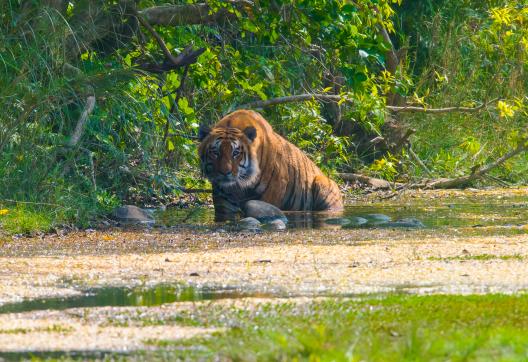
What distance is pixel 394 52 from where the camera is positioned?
846 inches

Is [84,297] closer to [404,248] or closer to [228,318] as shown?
[228,318]

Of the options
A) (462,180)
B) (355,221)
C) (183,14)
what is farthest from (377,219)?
(462,180)

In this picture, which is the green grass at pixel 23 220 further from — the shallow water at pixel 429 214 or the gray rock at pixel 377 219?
the gray rock at pixel 377 219

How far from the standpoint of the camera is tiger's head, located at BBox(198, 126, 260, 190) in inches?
620

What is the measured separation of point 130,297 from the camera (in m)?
7.64

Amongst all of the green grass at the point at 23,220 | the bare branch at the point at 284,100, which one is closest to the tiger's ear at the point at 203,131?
the bare branch at the point at 284,100

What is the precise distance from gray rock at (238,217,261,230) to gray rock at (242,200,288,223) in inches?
27.0

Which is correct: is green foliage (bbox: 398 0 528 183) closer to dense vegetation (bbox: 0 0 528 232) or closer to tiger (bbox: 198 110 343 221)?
dense vegetation (bbox: 0 0 528 232)

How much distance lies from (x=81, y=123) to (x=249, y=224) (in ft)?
7.73

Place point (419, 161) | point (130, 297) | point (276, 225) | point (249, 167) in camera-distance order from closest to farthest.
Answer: point (130, 297)
point (276, 225)
point (249, 167)
point (419, 161)

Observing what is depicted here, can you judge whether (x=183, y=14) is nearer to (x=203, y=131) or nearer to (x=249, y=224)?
(x=203, y=131)

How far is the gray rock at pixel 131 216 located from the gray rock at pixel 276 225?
1.52 metres

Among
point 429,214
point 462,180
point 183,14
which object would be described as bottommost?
point 462,180

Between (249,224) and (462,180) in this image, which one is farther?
(462,180)
